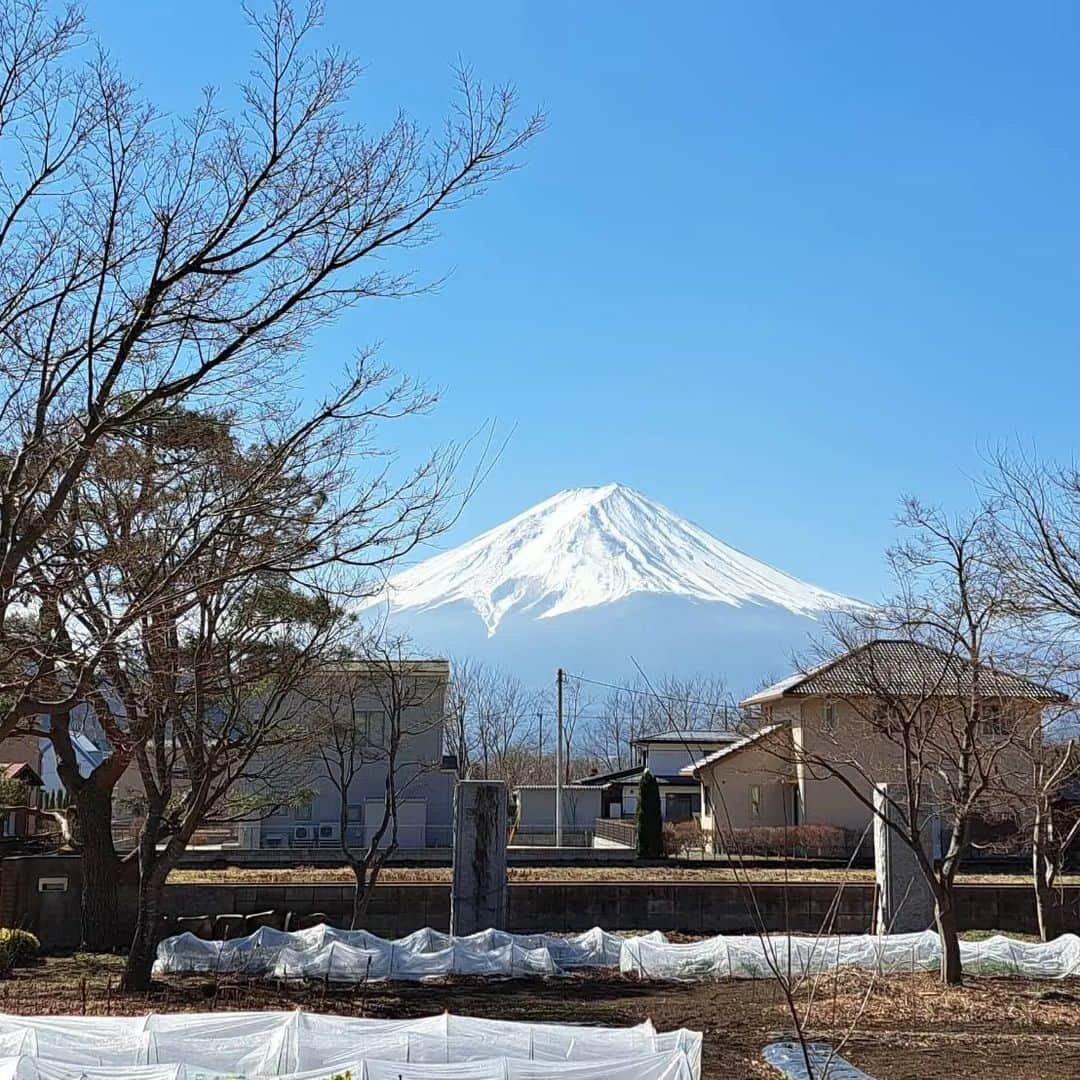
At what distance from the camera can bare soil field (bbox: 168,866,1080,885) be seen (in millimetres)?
20609

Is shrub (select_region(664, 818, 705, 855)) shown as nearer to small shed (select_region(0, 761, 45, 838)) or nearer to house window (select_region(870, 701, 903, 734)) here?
small shed (select_region(0, 761, 45, 838))

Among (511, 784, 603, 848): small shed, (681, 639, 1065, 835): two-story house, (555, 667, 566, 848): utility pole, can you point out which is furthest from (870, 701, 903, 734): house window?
(511, 784, 603, 848): small shed

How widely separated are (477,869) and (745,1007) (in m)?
4.98

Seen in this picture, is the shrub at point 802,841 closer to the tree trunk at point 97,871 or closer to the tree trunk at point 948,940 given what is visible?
the tree trunk at point 948,940

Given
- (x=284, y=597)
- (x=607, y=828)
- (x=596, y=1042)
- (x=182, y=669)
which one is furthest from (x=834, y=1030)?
(x=607, y=828)

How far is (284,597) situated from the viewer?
13.4 meters

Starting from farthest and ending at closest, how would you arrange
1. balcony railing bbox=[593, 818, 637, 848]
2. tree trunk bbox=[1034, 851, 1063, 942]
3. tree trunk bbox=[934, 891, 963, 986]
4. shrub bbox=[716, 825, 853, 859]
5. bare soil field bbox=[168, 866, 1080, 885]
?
1. balcony railing bbox=[593, 818, 637, 848]
2. shrub bbox=[716, 825, 853, 859]
3. bare soil field bbox=[168, 866, 1080, 885]
4. tree trunk bbox=[1034, 851, 1063, 942]
5. tree trunk bbox=[934, 891, 963, 986]

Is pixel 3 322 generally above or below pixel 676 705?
above

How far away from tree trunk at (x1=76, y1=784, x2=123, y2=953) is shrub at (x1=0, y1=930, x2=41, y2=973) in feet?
3.12

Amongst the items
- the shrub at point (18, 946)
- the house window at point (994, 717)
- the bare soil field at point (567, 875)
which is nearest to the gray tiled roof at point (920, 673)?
the house window at point (994, 717)

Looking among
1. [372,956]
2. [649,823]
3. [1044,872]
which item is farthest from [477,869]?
[649,823]

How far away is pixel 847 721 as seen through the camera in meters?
28.1

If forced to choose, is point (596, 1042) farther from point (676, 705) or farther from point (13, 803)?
point (13, 803)

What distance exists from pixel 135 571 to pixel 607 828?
30.2m
